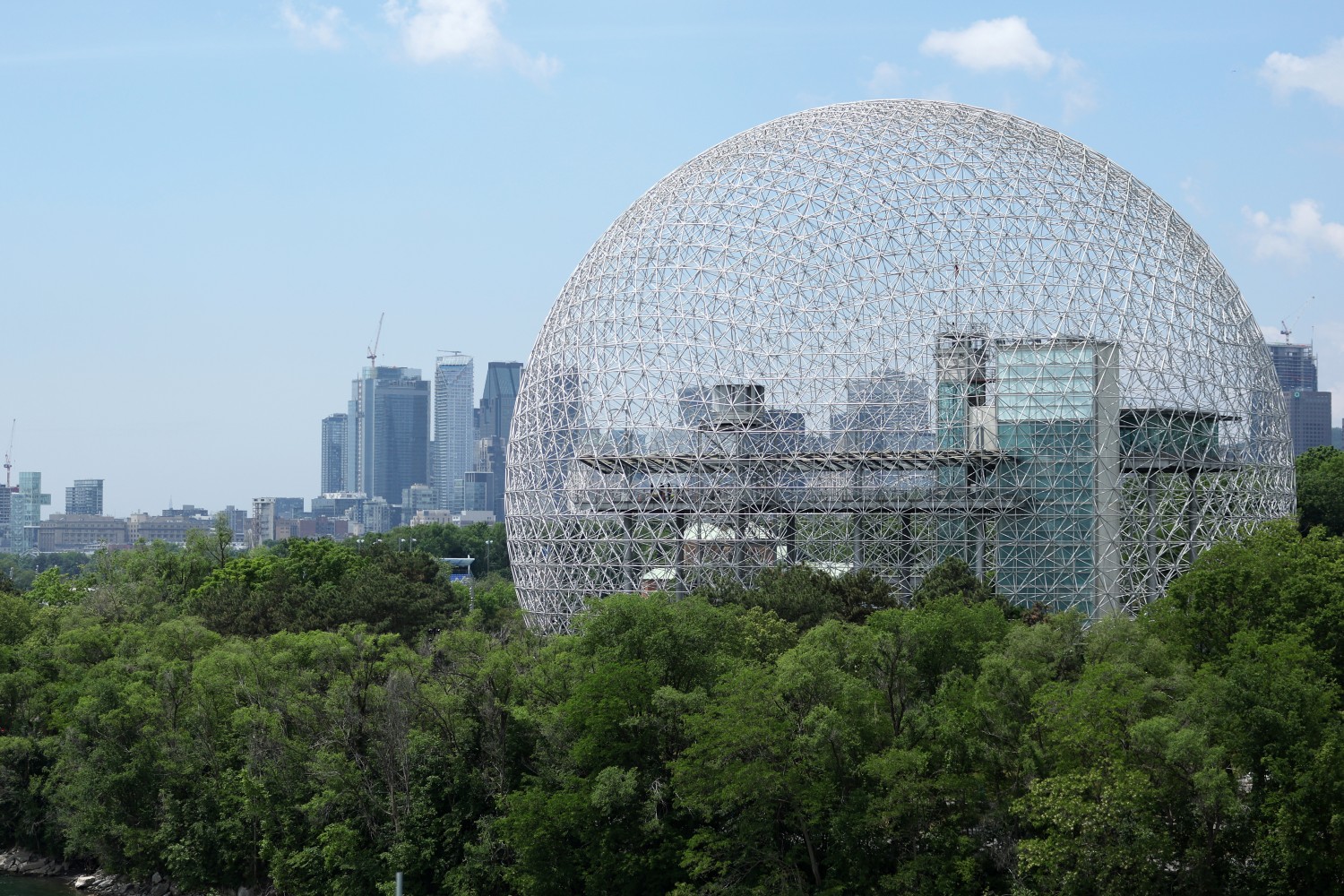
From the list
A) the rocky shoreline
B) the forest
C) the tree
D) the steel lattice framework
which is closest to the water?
the rocky shoreline

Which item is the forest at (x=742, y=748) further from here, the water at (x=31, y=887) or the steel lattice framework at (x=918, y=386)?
the steel lattice framework at (x=918, y=386)

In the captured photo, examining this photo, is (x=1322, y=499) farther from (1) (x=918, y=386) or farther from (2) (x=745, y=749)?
(2) (x=745, y=749)

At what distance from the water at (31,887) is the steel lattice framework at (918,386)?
57.5 ft

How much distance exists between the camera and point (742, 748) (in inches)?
1022

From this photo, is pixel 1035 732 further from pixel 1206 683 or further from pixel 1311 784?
pixel 1311 784

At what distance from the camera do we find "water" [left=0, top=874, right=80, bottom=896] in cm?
3553

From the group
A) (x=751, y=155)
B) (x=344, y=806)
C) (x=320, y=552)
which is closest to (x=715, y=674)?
(x=344, y=806)

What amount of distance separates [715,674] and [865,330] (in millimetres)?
16793

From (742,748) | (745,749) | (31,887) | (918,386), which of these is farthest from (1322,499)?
(31,887)

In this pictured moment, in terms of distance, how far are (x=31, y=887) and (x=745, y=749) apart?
2085 cm

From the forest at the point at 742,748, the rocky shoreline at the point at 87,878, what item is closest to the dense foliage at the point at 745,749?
the forest at the point at 742,748

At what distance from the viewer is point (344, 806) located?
30.9 m

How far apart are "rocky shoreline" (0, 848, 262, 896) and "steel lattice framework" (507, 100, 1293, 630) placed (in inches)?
653

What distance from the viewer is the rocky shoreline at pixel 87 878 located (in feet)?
113
